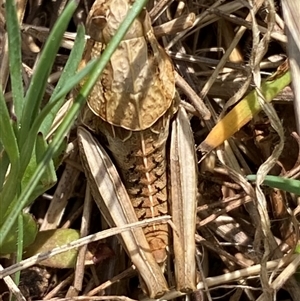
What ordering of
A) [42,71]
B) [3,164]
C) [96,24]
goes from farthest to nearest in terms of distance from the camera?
[96,24], [3,164], [42,71]

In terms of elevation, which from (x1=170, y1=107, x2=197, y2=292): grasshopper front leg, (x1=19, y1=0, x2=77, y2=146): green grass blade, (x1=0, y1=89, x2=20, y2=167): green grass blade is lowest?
(x1=170, y1=107, x2=197, y2=292): grasshopper front leg

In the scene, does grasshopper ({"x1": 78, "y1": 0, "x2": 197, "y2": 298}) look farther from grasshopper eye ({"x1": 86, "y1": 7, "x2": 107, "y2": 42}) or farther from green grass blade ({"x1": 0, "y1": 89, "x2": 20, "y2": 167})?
green grass blade ({"x1": 0, "y1": 89, "x2": 20, "y2": 167})

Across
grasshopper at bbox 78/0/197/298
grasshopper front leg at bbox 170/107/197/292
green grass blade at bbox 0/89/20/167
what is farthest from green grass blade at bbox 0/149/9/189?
grasshopper front leg at bbox 170/107/197/292

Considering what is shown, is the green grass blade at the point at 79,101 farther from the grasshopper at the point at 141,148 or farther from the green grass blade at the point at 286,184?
the green grass blade at the point at 286,184

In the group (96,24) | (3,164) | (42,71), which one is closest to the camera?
(42,71)

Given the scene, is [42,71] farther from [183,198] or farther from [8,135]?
[183,198]

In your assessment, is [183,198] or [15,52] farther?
[183,198]

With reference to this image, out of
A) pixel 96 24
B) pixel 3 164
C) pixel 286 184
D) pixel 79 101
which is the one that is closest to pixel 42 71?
A: pixel 79 101
